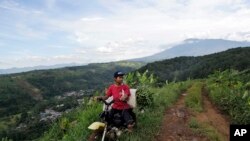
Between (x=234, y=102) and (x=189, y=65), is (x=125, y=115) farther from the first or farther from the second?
(x=189, y=65)

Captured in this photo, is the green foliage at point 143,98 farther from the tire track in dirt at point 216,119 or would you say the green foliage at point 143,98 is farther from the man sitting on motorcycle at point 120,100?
the man sitting on motorcycle at point 120,100

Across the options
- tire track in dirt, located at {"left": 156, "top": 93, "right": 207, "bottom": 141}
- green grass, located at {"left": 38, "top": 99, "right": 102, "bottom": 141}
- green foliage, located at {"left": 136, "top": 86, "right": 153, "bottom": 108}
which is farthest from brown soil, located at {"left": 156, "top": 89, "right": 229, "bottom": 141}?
green grass, located at {"left": 38, "top": 99, "right": 102, "bottom": 141}

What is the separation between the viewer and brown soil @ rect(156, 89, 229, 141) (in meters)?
13.4

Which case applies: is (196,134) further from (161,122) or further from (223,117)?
(223,117)

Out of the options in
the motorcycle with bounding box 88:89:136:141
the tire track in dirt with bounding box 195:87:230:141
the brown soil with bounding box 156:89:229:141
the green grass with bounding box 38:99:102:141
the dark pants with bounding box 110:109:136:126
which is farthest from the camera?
the tire track in dirt with bounding box 195:87:230:141

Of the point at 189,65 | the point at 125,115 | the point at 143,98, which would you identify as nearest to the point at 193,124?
the point at 143,98

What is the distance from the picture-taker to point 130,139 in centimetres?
1132

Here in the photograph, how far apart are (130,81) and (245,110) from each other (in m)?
6.08

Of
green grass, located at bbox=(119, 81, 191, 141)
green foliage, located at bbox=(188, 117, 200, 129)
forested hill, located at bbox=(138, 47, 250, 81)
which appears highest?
green grass, located at bbox=(119, 81, 191, 141)

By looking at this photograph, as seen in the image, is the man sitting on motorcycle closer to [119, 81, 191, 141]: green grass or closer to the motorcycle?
the motorcycle

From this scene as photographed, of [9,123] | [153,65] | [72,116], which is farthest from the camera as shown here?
[153,65]

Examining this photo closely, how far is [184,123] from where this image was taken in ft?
50.9

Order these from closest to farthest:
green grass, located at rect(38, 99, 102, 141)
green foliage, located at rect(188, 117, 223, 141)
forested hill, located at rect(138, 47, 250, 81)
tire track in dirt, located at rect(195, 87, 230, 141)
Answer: green grass, located at rect(38, 99, 102, 141), green foliage, located at rect(188, 117, 223, 141), tire track in dirt, located at rect(195, 87, 230, 141), forested hill, located at rect(138, 47, 250, 81)

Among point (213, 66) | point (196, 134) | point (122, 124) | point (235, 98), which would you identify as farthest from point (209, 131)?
point (213, 66)
